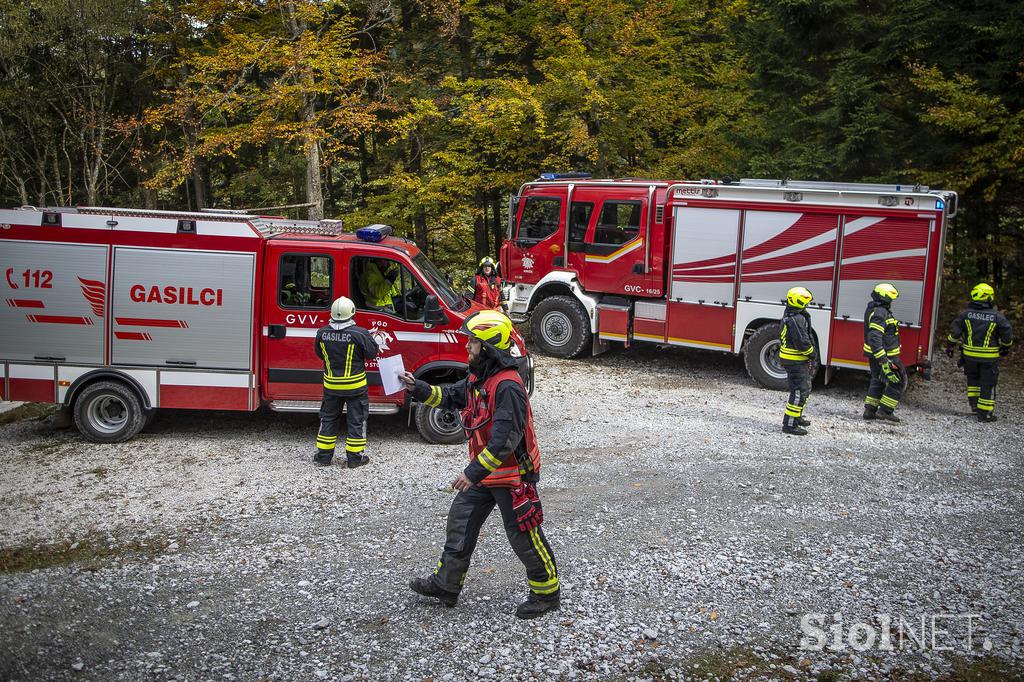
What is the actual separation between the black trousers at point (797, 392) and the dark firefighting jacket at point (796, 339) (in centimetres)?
10

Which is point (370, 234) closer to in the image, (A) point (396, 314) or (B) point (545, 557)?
(A) point (396, 314)

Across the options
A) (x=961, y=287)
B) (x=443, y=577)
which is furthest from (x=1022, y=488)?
(x=961, y=287)

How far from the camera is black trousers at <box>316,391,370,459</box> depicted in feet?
27.9

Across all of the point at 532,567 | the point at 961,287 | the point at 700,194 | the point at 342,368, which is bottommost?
the point at 532,567

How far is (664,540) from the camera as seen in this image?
6.73 metres

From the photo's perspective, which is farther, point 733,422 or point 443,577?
point 733,422

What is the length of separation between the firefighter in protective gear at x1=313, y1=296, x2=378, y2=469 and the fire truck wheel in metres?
6.36

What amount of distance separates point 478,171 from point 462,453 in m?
10.5

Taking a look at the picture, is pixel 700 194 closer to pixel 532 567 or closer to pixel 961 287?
pixel 961 287

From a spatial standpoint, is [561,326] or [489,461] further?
[561,326]

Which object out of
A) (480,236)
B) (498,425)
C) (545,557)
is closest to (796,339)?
(545,557)

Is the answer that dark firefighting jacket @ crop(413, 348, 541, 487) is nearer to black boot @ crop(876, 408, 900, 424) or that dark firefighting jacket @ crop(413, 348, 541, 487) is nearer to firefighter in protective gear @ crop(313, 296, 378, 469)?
firefighter in protective gear @ crop(313, 296, 378, 469)

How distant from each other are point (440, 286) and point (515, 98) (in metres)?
7.51

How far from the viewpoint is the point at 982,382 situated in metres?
10.5
